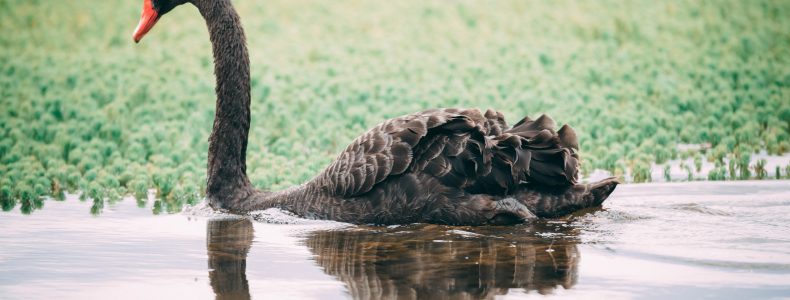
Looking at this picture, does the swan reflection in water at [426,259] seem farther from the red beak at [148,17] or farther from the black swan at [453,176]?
the red beak at [148,17]

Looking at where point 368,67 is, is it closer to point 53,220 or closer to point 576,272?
point 53,220

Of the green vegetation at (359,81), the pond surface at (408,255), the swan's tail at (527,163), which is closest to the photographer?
the pond surface at (408,255)

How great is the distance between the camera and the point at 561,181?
703cm

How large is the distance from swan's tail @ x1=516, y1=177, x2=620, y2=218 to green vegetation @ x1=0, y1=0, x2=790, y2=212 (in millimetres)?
2071

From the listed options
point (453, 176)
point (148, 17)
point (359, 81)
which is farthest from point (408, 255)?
point (359, 81)

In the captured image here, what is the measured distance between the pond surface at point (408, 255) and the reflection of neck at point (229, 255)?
0.01m

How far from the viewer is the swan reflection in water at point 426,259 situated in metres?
5.29

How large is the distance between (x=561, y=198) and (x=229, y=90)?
2577 mm

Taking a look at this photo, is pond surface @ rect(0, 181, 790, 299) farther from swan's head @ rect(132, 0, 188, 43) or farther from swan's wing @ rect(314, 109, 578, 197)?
swan's head @ rect(132, 0, 188, 43)

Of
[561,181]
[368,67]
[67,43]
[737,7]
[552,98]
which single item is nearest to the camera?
[561,181]

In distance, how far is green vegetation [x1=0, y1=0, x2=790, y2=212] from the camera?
992 cm

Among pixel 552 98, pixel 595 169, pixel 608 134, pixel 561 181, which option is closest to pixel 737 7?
pixel 552 98

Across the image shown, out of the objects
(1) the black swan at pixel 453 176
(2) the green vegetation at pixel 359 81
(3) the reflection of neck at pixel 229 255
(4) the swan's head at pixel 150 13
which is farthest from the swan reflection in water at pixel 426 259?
(2) the green vegetation at pixel 359 81

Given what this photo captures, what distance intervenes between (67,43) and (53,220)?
11967 mm
